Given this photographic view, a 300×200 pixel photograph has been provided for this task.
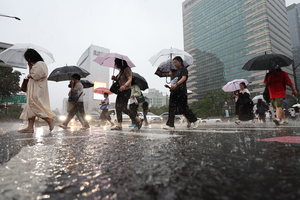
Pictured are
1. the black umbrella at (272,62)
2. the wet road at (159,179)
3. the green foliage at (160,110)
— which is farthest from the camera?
the green foliage at (160,110)

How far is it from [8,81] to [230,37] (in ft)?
316

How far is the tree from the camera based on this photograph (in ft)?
83.0

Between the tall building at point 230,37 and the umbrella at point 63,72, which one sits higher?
the tall building at point 230,37

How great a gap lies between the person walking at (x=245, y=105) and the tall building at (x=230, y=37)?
78.8 metres

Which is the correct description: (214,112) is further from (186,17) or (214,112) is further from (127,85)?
(186,17)

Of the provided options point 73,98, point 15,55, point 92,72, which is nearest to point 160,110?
point 73,98

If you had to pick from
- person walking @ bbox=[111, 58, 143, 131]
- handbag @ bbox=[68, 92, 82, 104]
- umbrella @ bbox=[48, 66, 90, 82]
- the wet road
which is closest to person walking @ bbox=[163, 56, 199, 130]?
person walking @ bbox=[111, 58, 143, 131]

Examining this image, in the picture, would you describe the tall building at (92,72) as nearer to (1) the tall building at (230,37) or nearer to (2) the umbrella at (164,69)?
(1) the tall building at (230,37)

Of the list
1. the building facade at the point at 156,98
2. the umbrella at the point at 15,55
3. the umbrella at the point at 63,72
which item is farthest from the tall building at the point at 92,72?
the umbrella at the point at 15,55

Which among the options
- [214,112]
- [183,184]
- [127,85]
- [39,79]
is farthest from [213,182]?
[214,112]

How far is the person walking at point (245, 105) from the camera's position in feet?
24.7

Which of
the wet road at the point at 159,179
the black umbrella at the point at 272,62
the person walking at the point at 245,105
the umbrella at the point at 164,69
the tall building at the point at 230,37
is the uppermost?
the tall building at the point at 230,37

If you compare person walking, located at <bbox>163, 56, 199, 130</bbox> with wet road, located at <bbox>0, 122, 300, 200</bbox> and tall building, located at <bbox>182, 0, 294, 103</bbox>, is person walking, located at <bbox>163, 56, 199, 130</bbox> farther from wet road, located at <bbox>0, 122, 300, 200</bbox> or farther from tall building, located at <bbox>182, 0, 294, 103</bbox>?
tall building, located at <bbox>182, 0, 294, 103</bbox>

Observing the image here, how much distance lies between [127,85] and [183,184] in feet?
13.4
